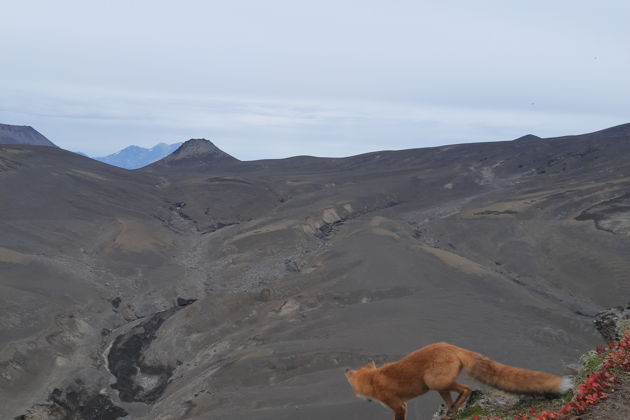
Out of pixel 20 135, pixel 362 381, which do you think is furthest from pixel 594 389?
pixel 20 135

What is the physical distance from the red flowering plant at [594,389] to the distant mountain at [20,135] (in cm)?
17654

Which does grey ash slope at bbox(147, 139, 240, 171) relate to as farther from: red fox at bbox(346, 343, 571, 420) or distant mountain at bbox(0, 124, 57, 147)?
red fox at bbox(346, 343, 571, 420)

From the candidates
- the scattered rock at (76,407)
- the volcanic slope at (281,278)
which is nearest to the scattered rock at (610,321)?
the volcanic slope at (281,278)

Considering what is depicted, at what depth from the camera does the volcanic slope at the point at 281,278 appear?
94.5 feet

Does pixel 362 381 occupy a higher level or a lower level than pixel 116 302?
higher

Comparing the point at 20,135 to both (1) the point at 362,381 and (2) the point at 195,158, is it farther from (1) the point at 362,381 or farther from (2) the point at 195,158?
(1) the point at 362,381

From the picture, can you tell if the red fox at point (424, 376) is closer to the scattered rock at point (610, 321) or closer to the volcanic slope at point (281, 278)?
the scattered rock at point (610, 321)

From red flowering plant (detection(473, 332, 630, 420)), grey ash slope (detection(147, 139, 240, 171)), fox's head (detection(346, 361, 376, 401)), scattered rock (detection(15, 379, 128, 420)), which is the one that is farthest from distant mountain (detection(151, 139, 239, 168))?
red flowering plant (detection(473, 332, 630, 420))

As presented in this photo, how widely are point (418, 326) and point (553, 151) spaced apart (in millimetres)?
80934

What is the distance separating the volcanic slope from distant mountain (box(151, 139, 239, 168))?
123 ft

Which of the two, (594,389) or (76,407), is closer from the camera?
(594,389)

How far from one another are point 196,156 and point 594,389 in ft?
445

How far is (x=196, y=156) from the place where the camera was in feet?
444

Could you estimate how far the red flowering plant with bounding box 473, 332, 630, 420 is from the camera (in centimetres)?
434
